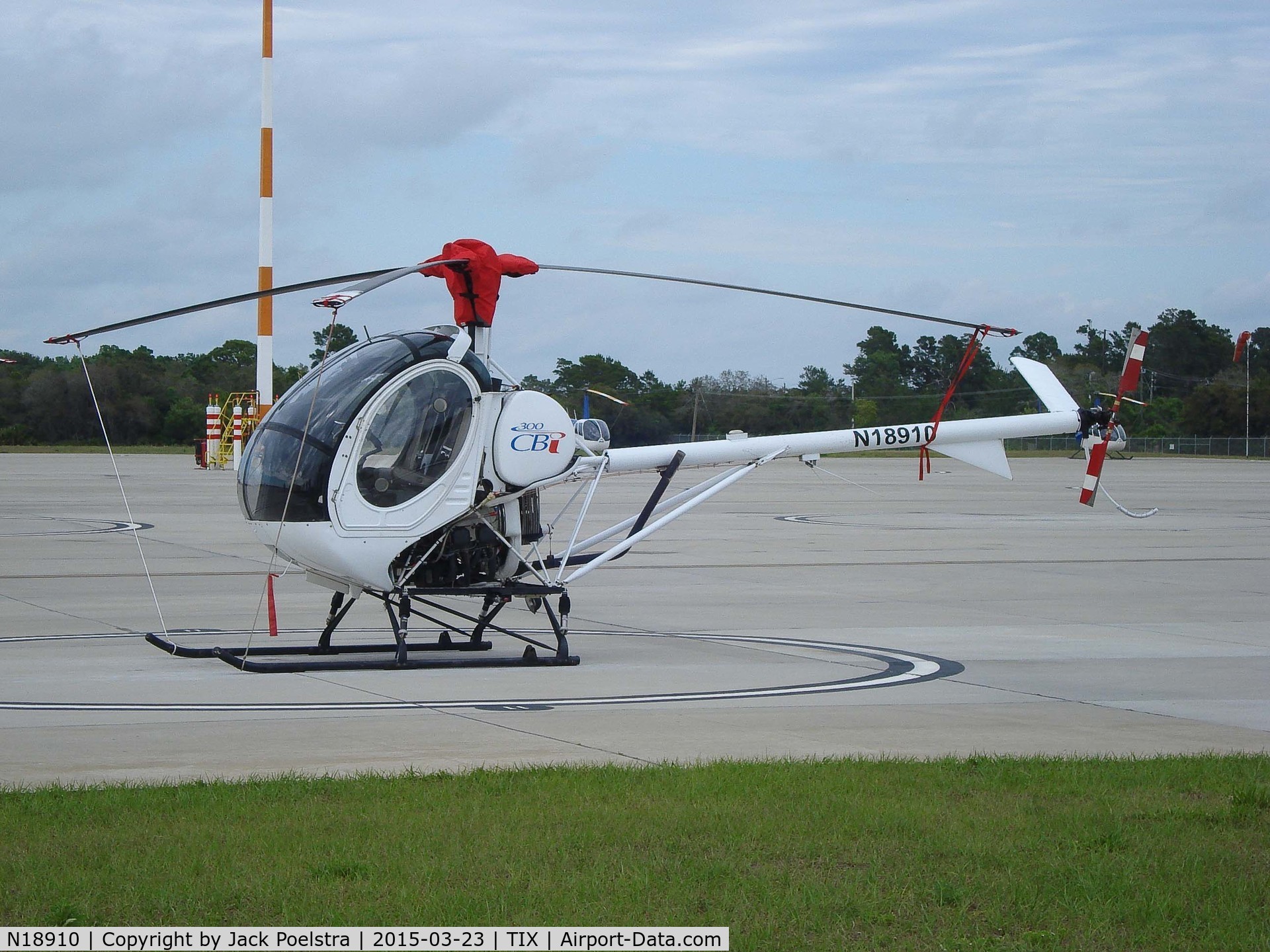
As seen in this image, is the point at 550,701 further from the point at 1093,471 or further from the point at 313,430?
the point at 1093,471

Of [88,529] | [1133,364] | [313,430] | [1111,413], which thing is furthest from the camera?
[88,529]

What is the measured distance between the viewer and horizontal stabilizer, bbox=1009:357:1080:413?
14742 millimetres

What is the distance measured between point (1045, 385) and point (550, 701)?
7.55m

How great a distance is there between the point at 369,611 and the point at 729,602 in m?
4.15

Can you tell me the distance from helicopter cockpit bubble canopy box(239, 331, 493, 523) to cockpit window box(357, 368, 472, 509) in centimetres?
3

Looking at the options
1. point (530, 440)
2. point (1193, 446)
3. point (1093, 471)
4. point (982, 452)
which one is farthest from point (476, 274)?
point (1193, 446)

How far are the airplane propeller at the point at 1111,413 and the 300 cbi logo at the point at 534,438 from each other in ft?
18.1

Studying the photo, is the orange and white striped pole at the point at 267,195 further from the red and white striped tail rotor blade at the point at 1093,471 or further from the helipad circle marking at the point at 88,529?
the red and white striped tail rotor blade at the point at 1093,471

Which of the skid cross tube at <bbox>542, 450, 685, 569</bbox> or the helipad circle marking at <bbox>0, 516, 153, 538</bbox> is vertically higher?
the skid cross tube at <bbox>542, 450, 685, 569</bbox>

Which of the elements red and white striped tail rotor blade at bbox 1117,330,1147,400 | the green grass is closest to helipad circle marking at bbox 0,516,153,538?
red and white striped tail rotor blade at bbox 1117,330,1147,400

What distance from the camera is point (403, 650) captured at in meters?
11.2

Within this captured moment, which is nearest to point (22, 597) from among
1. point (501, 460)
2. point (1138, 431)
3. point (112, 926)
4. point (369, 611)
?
point (369, 611)

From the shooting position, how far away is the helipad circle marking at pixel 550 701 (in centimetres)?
944

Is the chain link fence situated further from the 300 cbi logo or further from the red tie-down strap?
the 300 cbi logo
